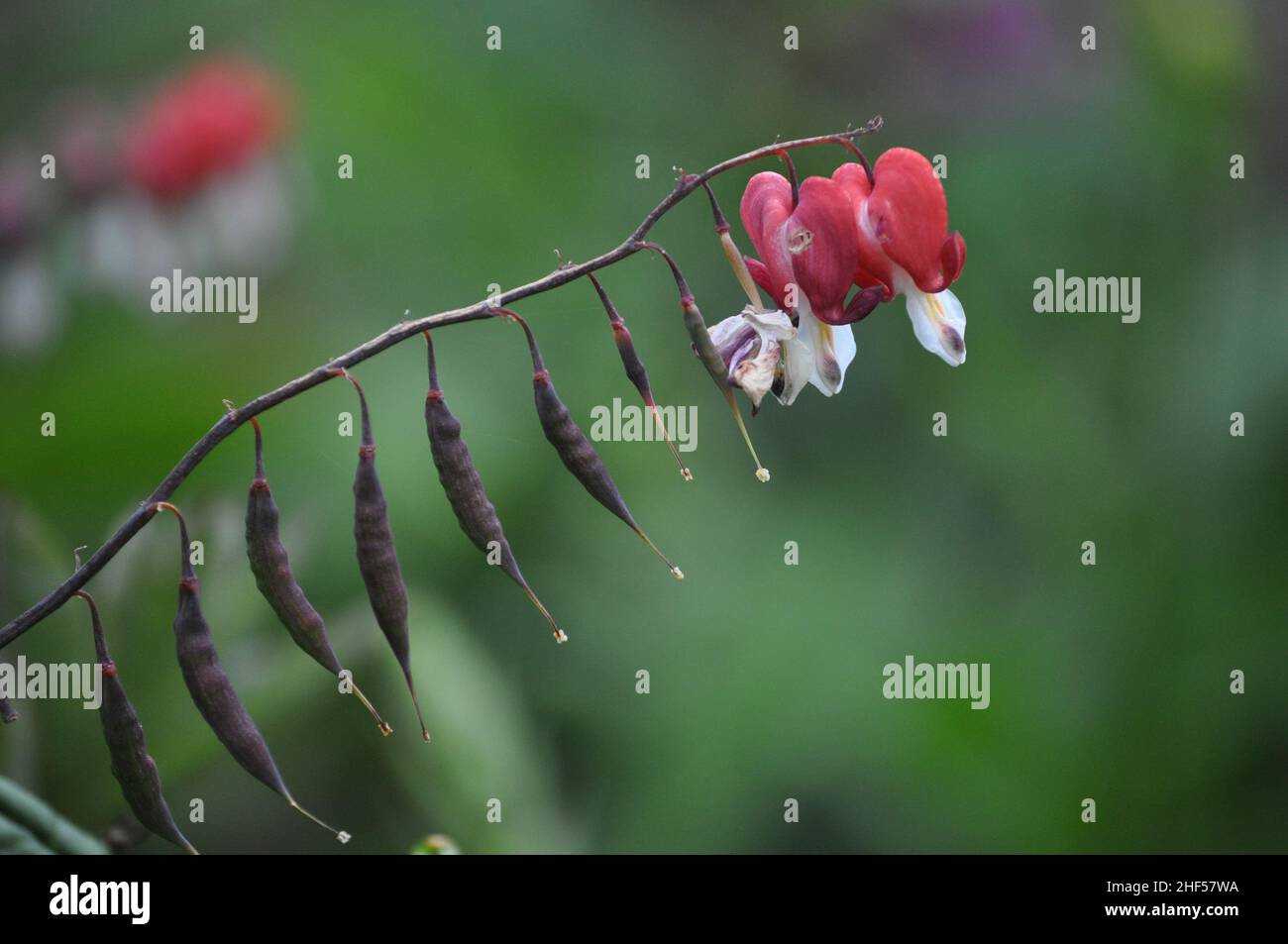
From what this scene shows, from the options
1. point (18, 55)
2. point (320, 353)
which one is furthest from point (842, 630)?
point (18, 55)

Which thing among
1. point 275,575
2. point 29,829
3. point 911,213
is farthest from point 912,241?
point 29,829

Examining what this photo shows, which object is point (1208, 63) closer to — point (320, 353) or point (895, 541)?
point (895, 541)

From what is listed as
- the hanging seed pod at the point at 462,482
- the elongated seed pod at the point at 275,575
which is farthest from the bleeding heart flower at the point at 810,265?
the elongated seed pod at the point at 275,575

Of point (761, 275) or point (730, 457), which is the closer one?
point (761, 275)

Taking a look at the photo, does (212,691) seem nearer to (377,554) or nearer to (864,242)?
(377,554)

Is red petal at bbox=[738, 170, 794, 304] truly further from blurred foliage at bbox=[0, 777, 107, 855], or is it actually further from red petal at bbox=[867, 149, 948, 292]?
blurred foliage at bbox=[0, 777, 107, 855]

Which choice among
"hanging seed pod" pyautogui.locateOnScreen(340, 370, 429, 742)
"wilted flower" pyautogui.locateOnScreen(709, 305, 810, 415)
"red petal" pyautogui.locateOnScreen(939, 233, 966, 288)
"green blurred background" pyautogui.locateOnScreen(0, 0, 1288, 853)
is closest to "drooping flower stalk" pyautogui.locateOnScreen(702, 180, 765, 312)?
"wilted flower" pyautogui.locateOnScreen(709, 305, 810, 415)

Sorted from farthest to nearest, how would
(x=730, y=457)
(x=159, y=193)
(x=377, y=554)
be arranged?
(x=159, y=193) → (x=730, y=457) → (x=377, y=554)

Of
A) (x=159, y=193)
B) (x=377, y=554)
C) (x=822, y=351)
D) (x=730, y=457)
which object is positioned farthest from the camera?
(x=159, y=193)
